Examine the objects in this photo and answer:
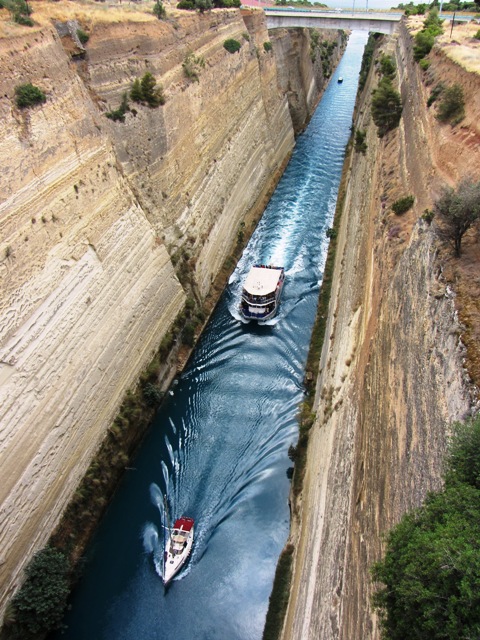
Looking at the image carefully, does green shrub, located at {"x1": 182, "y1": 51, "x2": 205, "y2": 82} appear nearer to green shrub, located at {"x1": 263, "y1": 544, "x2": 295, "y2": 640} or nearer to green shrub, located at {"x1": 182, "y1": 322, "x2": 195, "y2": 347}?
green shrub, located at {"x1": 182, "y1": 322, "x2": 195, "y2": 347}

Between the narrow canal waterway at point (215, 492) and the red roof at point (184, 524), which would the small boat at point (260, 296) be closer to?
the narrow canal waterway at point (215, 492)

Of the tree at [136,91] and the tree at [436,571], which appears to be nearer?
the tree at [436,571]

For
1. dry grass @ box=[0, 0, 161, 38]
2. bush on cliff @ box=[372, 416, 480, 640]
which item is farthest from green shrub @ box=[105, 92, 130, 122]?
bush on cliff @ box=[372, 416, 480, 640]

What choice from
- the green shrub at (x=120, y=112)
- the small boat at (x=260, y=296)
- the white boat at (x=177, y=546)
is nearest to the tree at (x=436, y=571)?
the white boat at (x=177, y=546)

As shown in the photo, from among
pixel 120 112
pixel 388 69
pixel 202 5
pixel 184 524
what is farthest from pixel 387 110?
pixel 184 524

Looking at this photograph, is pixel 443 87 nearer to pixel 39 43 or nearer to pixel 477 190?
pixel 477 190
